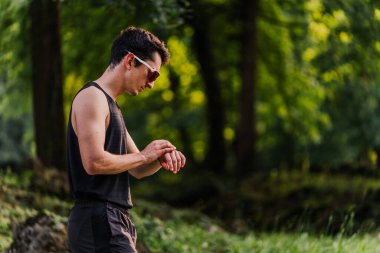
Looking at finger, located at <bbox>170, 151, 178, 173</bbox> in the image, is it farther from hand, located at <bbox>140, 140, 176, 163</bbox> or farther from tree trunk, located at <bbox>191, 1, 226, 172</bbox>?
tree trunk, located at <bbox>191, 1, 226, 172</bbox>

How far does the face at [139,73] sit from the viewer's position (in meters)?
3.96

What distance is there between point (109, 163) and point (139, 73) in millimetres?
555

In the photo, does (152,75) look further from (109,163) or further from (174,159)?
(109,163)

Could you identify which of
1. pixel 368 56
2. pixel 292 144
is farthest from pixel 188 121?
pixel 368 56

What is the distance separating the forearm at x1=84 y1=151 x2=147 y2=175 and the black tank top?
9 cm

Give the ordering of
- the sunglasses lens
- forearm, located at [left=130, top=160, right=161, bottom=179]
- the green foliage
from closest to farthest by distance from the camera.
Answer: the sunglasses lens → forearm, located at [left=130, top=160, right=161, bottom=179] → the green foliage

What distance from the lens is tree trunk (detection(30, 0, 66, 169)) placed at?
34.2 ft

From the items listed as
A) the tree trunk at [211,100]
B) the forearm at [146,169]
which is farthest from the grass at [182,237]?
the tree trunk at [211,100]

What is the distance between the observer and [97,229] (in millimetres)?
3848

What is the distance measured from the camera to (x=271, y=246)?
8320mm

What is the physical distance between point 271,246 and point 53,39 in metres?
4.34

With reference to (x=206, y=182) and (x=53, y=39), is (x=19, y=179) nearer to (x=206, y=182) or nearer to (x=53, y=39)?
(x=53, y=39)

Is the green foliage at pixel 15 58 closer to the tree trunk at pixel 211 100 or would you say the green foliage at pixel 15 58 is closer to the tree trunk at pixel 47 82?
the tree trunk at pixel 47 82

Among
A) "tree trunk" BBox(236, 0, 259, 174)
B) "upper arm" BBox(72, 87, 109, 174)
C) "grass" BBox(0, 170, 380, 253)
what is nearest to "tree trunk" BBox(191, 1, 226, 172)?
"tree trunk" BBox(236, 0, 259, 174)
